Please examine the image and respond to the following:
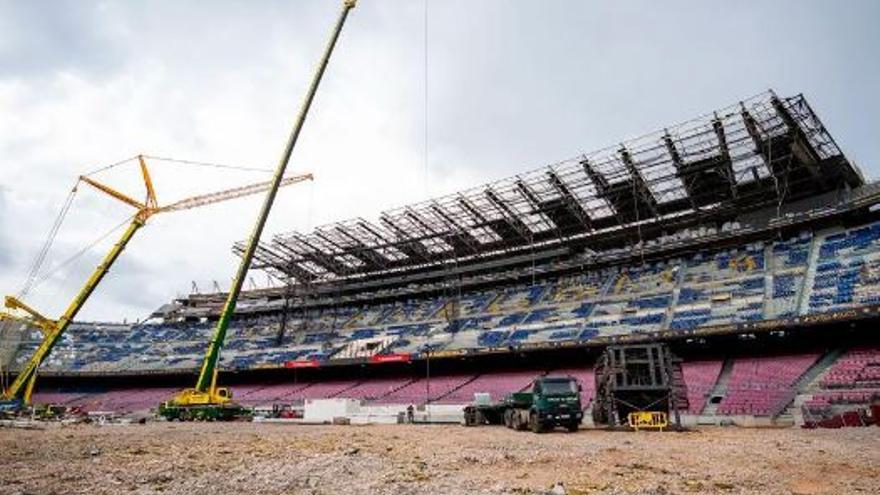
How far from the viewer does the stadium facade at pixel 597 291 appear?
32156 millimetres

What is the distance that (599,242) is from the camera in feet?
173

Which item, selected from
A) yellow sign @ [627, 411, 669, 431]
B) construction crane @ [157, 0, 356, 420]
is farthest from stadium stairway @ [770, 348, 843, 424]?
construction crane @ [157, 0, 356, 420]

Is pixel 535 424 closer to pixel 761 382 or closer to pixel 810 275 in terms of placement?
pixel 761 382

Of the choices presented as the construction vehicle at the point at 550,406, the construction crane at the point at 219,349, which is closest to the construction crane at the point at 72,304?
the construction crane at the point at 219,349

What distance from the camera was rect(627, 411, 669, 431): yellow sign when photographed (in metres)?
22.5

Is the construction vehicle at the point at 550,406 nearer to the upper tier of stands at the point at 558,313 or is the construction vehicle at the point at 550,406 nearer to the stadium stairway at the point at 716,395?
the stadium stairway at the point at 716,395

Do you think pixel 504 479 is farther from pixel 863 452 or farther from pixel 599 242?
pixel 599 242

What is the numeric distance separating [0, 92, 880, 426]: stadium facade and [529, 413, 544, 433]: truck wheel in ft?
37.0

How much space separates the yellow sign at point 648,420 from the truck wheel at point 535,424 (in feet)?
12.5

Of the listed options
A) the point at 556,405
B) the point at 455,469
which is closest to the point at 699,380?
the point at 556,405

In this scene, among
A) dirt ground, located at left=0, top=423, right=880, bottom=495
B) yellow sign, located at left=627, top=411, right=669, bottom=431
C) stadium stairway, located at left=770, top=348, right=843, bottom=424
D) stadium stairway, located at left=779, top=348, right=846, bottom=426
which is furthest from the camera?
stadium stairway, located at left=770, top=348, right=843, bottom=424

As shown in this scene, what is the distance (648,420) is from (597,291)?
25.9m

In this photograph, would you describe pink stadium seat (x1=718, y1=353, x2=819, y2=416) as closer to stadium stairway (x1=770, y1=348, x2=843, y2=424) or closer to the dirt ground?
stadium stairway (x1=770, y1=348, x2=843, y2=424)

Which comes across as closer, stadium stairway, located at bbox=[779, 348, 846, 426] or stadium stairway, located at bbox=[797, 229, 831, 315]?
stadium stairway, located at bbox=[779, 348, 846, 426]
